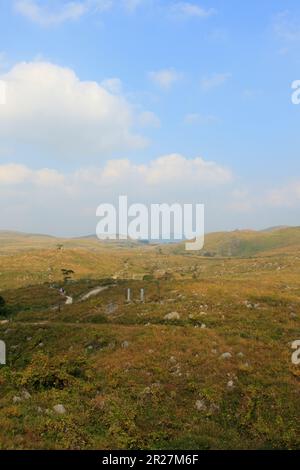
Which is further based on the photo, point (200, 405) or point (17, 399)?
point (200, 405)

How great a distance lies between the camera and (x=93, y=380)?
18.2 metres

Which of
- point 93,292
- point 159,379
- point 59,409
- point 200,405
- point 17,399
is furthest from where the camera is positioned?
point 93,292

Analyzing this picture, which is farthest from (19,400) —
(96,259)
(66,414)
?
(96,259)

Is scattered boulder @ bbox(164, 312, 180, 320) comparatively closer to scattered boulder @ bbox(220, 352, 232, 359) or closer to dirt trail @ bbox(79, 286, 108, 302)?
scattered boulder @ bbox(220, 352, 232, 359)

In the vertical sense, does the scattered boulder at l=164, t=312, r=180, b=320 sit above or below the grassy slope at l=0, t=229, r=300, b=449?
above

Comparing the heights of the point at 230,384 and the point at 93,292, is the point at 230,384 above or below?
above

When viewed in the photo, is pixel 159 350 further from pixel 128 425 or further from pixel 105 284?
pixel 105 284

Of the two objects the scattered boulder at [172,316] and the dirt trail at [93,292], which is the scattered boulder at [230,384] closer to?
the scattered boulder at [172,316]

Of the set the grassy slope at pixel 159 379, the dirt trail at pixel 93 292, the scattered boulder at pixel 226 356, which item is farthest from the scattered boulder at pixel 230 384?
the dirt trail at pixel 93 292

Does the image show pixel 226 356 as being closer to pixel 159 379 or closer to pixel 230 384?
pixel 230 384

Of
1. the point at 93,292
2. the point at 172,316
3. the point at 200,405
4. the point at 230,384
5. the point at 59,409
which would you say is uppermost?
the point at 172,316

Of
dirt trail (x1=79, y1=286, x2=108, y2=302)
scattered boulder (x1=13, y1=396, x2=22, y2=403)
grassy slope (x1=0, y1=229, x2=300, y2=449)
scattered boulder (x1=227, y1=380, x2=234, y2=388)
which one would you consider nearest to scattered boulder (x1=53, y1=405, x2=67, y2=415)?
grassy slope (x1=0, y1=229, x2=300, y2=449)

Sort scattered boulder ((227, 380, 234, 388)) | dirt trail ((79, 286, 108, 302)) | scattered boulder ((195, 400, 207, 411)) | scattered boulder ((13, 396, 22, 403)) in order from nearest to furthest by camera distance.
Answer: scattered boulder ((13, 396, 22, 403)), scattered boulder ((195, 400, 207, 411)), scattered boulder ((227, 380, 234, 388)), dirt trail ((79, 286, 108, 302))

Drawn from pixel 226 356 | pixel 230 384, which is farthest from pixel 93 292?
pixel 230 384
